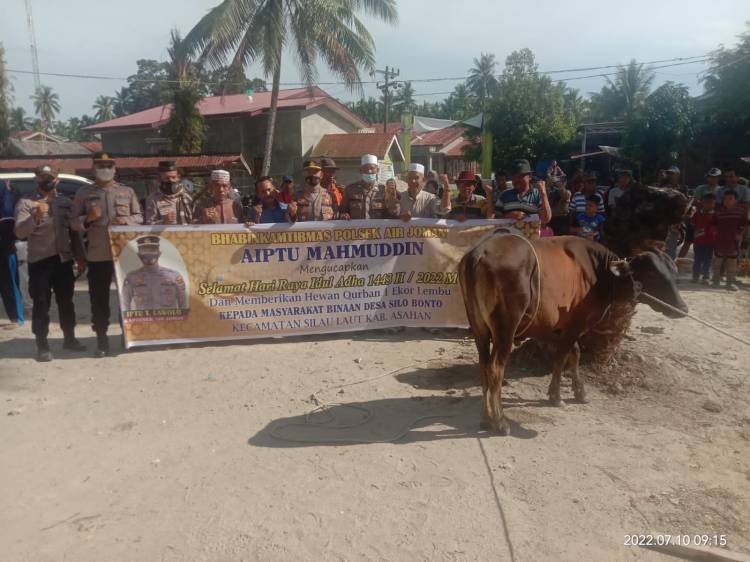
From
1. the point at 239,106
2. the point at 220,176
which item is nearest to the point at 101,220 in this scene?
the point at 220,176

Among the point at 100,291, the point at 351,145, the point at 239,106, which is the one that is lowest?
the point at 100,291

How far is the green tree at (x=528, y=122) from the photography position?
2836cm

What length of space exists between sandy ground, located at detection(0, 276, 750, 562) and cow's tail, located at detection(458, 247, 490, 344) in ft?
2.58

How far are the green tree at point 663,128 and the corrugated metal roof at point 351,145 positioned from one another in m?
11.1

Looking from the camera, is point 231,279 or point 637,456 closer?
point 637,456

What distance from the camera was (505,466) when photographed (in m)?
3.66

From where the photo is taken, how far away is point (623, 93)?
152 ft

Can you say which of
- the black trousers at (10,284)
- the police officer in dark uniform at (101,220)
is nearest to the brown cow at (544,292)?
the police officer in dark uniform at (101,220)

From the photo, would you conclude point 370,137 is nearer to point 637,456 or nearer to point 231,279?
point 231,279

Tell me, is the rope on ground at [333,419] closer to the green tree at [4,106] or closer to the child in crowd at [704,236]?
the child in crowd at [704,236]

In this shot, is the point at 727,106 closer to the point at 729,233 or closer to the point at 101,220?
the point at 729,233

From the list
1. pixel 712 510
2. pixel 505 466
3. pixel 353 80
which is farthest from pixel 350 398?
pixel 353 80

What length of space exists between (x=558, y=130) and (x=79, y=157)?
2278 centimetres

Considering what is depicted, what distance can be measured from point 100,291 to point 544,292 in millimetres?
4714
